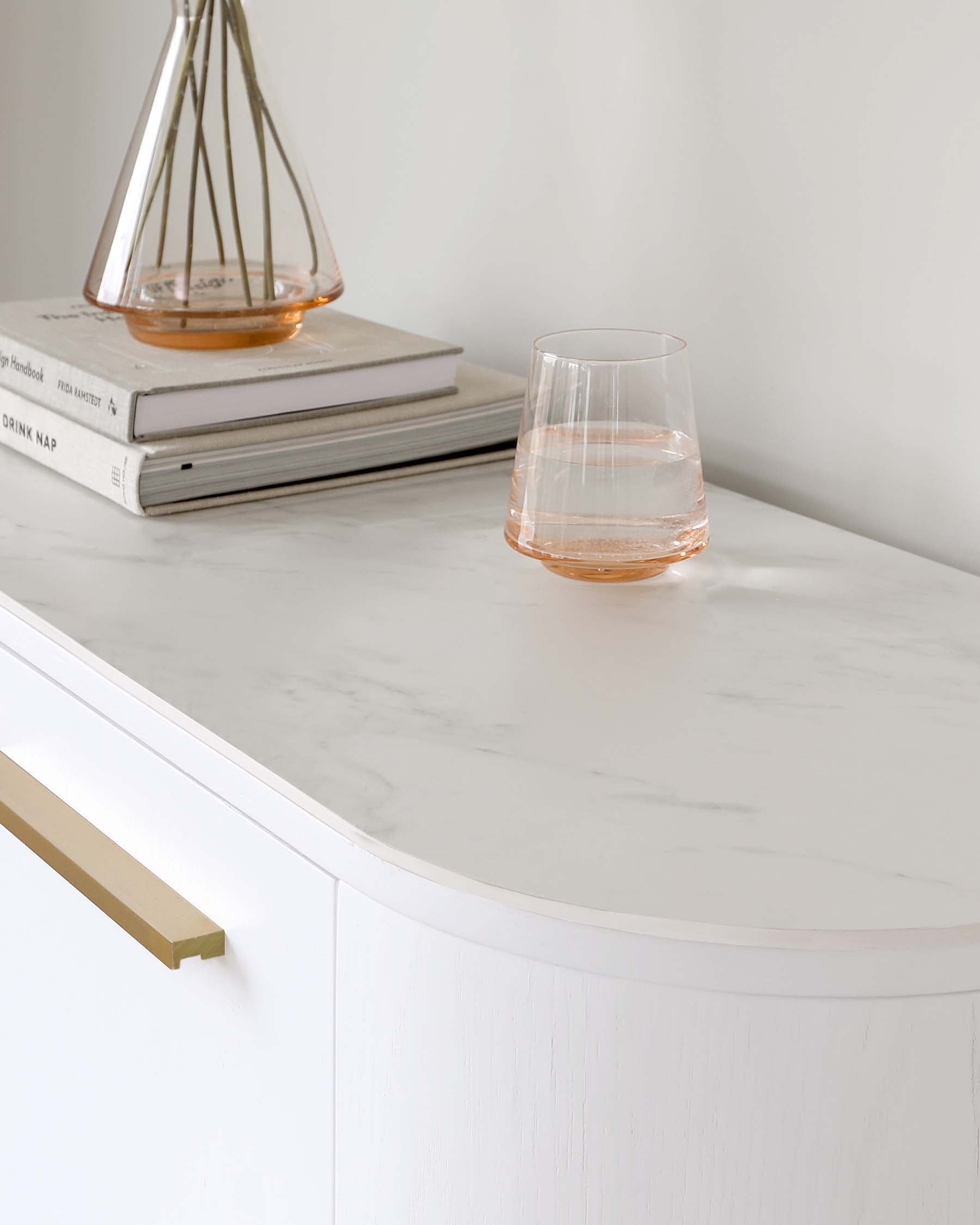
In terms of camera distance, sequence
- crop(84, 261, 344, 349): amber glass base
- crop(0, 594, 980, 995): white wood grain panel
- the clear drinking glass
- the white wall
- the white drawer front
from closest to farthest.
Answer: crop(0, 594, 980, 995): white wood grain panel → the white drawer front → the clear drinking glass → the white wall → crop(84, 261, 344, 349): amber glass base

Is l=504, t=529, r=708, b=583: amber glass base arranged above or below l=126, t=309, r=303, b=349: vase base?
below

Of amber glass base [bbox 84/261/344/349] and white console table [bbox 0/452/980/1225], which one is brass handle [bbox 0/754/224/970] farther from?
amber glass base [bbox 84/261/344/349]

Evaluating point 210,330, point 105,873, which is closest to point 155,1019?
point 105,873

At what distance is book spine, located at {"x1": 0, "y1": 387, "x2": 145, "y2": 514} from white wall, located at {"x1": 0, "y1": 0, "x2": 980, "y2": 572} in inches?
14.5

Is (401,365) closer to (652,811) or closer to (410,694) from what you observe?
(410,694)

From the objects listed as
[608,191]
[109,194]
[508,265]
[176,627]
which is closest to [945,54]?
[608,191]

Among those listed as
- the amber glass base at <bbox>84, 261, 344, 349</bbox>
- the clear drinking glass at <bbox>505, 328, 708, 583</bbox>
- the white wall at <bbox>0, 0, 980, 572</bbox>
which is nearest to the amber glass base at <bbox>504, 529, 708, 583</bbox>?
the clear drinking glass at <bbox>505, 328, 708, 583</bbox>

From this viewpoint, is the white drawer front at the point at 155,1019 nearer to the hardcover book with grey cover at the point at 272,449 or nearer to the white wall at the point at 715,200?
the hardcover book with grey cover at the point at 272,449

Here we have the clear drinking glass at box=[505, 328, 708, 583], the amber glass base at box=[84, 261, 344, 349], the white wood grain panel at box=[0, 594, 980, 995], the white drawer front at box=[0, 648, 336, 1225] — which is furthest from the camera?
the amber glass base at box=[84, 261, 344, 349]

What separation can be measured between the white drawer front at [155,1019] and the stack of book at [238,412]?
178 mm

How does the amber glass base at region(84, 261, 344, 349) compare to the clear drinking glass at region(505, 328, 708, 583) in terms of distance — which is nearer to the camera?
the clear drinking glass at region(505, 328, 708, 583)

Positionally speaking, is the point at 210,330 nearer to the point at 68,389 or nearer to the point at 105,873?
the point at 68,389

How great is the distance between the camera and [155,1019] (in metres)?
0.62

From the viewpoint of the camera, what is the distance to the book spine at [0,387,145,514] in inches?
31.7
